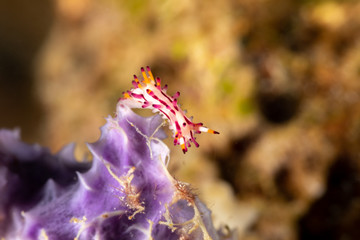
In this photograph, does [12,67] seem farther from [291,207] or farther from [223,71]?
[291,207]

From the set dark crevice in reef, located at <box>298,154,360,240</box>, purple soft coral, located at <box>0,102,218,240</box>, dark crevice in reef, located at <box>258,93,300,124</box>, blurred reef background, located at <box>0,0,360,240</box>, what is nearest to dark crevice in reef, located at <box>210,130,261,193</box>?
blurred reef background, located at <box>0,0,360,240</box>

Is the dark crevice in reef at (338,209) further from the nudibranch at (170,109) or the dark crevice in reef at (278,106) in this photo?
the nudibranch at (170,109)

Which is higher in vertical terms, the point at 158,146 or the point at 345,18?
the point at 345,18

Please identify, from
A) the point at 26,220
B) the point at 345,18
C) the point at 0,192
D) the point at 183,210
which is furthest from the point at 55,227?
the point at 345,18

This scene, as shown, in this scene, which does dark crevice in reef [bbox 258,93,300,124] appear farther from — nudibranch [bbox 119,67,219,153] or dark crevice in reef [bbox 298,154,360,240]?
nudibranch [bbox 119,67,219,153]

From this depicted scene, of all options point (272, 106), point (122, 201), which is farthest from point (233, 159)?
point (122, 201)

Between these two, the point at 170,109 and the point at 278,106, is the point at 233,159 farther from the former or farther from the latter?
the point at 170,109

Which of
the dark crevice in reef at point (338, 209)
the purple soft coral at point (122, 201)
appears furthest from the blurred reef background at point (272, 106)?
the purple soft coral at point (122, 201)
